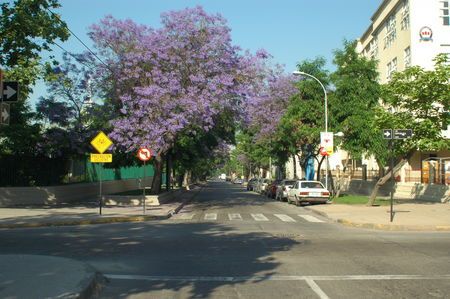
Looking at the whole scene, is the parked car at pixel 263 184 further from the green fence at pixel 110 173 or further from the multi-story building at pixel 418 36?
the multi-story building at pixel 418 36

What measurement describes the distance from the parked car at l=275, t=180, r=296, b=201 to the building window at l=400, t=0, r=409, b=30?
15037 millimetres

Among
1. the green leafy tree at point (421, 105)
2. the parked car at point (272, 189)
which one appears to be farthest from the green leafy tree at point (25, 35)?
the parked car at point (272, 189)

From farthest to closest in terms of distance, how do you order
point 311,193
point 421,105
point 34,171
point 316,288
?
point 311,193 → point 34,171 → point 421,105 → point 316,288

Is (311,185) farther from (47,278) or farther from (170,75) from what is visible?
(47,278)

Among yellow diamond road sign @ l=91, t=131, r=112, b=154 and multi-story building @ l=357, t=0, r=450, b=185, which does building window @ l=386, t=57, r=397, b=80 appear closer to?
multi-story building @ l=357, t=0, r=450, b=185

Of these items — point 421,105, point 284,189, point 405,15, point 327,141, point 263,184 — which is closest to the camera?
point 421,105

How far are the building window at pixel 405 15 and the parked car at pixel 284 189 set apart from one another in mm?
15037

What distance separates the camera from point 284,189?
36312 mm

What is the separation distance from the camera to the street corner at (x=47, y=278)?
696cm

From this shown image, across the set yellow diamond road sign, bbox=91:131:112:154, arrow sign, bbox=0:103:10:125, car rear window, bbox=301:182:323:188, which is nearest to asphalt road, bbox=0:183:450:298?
arrow sign, bbox=0:103:10:125

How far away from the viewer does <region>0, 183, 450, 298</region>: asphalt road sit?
8008 millimetres

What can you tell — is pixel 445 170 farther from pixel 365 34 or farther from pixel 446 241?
Result: pixel 365 34

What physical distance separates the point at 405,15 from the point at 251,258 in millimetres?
35006

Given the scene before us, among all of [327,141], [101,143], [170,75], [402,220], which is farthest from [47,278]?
[327,141]
